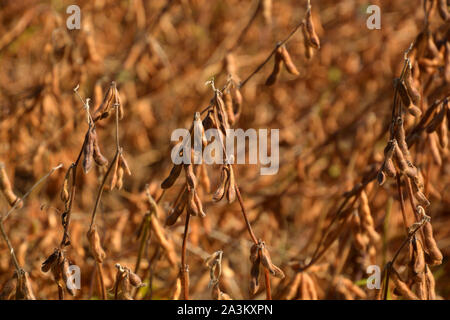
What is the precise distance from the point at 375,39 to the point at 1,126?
2.17 metres

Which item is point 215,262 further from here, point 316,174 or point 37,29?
point 37,29

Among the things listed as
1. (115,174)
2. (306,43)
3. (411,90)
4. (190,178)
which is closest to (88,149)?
(115,174)

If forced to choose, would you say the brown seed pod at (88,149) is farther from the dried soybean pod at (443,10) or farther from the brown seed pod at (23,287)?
the dried soybean pod at (443,10)

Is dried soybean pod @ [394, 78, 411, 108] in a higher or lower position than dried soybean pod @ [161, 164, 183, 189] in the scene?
higher

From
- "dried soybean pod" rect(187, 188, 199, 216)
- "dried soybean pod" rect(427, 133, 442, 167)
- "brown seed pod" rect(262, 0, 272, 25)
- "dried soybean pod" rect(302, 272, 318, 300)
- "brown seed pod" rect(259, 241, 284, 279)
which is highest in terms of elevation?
"brown seed pod" rect(262, 0, 272, 25)

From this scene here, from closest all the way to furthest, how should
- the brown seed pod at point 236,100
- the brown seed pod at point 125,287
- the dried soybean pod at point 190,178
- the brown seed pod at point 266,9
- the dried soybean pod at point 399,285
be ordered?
the dried soybean pod at point 190,178, the brown seed pod at point 125,287, the dried soybean pod at point 399,285, the brown seed pod at point 236,100, the brown seed pod at point 266,9

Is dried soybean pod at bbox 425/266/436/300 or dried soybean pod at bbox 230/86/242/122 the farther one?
dried soybean pod at bbox 230/86/242/122

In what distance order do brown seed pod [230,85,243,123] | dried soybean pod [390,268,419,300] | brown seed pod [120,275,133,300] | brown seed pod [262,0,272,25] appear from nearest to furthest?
brown seed pod [120,275,133,300]
dried soybean pod [390,268,419,300]
brown seed pod [230,85,243,123]
brown seed pod [262,0,272,25]

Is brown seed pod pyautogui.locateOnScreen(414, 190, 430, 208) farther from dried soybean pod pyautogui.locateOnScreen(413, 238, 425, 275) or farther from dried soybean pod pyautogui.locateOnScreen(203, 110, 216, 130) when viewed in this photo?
dried soybean pod pyautogui.locateOnScreen(203, 110, 216, 130)

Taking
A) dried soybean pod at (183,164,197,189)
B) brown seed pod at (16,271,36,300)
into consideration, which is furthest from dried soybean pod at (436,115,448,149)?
brown seed pod at (16,271,36,300)

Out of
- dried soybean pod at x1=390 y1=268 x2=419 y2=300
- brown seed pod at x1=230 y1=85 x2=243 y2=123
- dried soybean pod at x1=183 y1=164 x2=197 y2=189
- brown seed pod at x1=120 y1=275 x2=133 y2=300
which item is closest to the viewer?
dried soybean pod at x1=183 y1=164 x2=197 y2=189

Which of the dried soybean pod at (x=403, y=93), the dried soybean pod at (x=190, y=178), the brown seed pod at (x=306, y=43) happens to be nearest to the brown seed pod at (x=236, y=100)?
the brown seed pod at (x=306, y=43)
